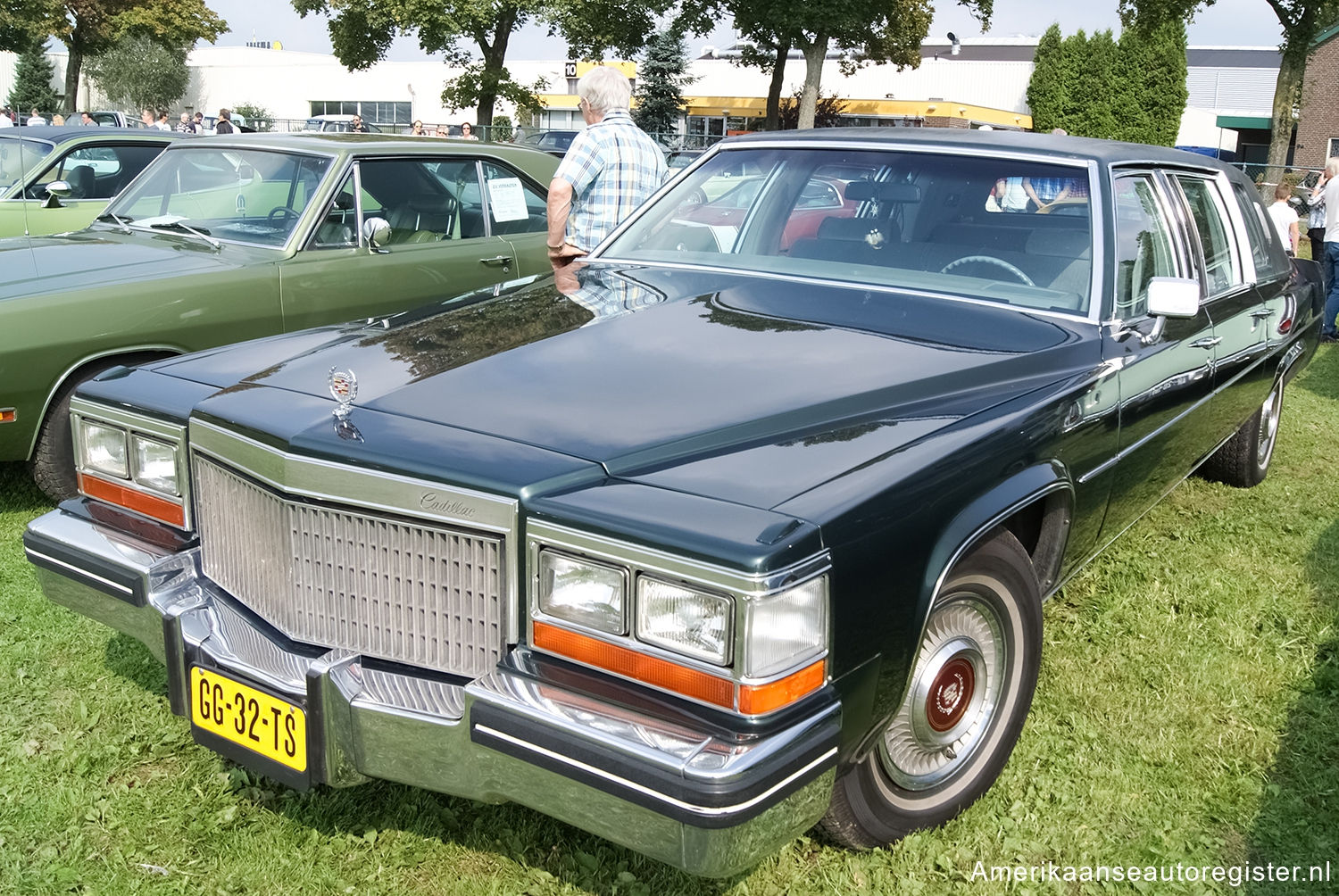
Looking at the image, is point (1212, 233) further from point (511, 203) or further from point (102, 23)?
point (102, 23)

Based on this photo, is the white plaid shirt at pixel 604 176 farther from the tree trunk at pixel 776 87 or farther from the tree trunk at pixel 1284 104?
the tree trunk at pixel 776 87

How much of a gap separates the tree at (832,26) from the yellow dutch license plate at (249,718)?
101 feet

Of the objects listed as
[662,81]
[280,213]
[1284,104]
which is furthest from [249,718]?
[662,81]

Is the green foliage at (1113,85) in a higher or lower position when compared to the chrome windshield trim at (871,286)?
higher

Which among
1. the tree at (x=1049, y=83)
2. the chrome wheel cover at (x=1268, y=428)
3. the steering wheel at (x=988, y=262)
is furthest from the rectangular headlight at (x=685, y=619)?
the tree at (x=1049, y=83)

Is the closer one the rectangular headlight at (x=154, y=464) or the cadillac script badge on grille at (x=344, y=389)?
the cadillac script badge on grille at (x=344, y=389)

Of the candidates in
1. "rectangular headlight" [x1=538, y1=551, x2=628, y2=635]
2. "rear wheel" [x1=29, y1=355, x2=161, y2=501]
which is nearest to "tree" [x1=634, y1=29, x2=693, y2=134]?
"rear wheel" [x1=29, y1=355, x2=161, y2=501]

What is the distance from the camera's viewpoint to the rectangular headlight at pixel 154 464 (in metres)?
2.85

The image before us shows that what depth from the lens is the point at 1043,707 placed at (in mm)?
3438

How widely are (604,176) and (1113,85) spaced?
48977 millimetres

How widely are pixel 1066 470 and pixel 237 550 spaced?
6.71 feet

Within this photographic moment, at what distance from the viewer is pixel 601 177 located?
5.30m

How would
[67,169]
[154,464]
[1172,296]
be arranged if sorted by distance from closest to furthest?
[154,464], [1172,296], [67,169]

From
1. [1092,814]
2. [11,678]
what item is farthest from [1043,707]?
[11,678]
